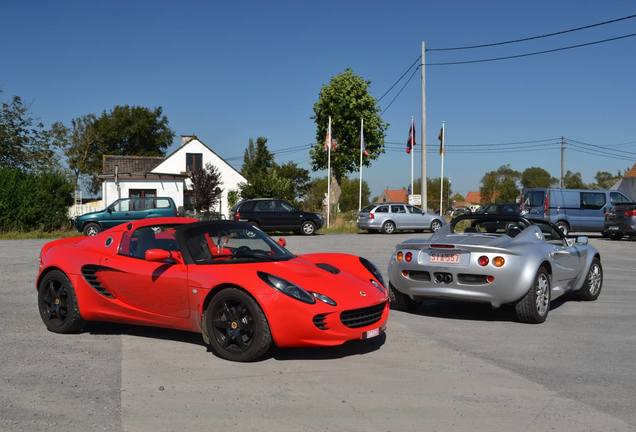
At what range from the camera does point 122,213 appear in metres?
27.0

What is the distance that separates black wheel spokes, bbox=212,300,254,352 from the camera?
18.8 ft

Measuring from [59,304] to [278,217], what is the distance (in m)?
22.0

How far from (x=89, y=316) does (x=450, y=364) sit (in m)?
3.67

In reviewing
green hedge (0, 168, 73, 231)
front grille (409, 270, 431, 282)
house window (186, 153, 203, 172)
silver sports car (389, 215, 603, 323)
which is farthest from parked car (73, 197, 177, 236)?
house window (186, 153, 203, 172)

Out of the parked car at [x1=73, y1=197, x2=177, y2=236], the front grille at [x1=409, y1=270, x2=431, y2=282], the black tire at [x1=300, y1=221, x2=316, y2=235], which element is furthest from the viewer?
the black tire at [x1=300, y1=221, x2=316, y2=235]

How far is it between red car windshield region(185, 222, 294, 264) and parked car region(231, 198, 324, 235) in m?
21.8

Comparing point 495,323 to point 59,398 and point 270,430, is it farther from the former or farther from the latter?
point 59,398


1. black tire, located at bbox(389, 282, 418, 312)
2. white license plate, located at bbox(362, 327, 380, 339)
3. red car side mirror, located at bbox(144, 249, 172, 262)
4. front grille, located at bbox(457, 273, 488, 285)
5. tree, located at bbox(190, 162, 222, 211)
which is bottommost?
black tire, located at bbox(389, 282, 418, 312)

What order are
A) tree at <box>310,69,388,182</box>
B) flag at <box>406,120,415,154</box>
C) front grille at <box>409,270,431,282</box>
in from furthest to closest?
tree at <box>310,69,388,182</box>, flag at <box>406,120,415,154</box>, front grille at <box>409,270,431,282</box>

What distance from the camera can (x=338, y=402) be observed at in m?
4.68

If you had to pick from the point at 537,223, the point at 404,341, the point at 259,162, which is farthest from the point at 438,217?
the point at 259,162

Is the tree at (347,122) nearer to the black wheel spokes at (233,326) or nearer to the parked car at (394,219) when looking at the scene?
the parked car at (394,219)

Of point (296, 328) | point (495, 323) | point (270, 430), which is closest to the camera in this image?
point (270, 430)

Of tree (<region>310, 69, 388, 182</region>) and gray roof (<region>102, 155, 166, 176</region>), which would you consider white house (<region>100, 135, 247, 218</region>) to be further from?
tree (<region>310, 69, 388, 182</region>)
